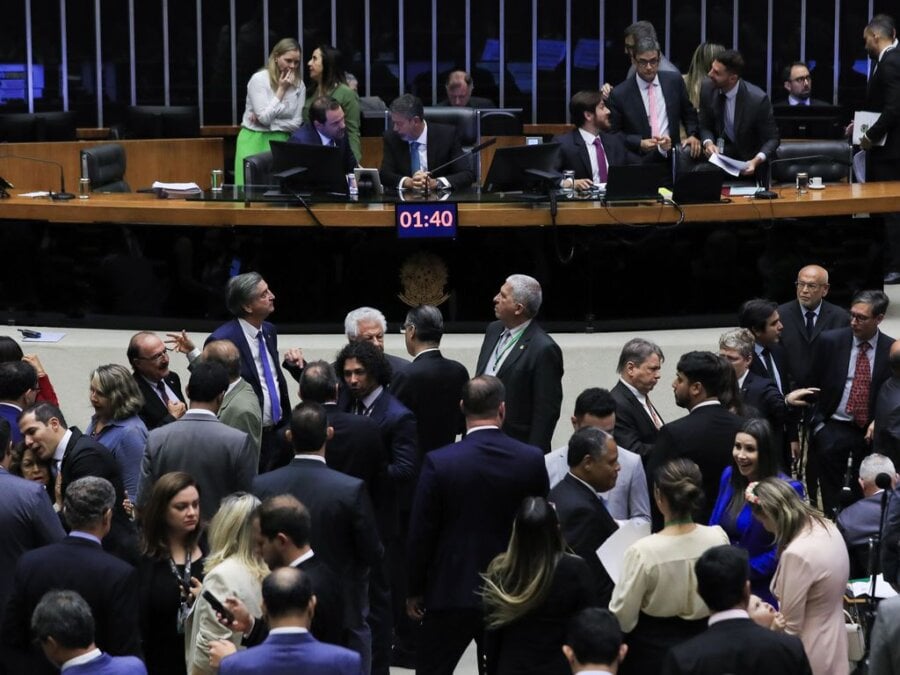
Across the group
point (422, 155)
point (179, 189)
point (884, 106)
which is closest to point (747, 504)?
point (422, 155)

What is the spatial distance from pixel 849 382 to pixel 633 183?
2501 mm

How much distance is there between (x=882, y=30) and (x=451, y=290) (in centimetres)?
427

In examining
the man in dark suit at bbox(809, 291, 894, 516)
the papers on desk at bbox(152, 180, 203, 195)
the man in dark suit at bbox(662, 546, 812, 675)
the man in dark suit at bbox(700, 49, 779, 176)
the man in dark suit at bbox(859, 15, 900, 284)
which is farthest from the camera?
the man in dark suit at bbox(859, 15, 900, 284)

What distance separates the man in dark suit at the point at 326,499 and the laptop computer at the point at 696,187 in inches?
206

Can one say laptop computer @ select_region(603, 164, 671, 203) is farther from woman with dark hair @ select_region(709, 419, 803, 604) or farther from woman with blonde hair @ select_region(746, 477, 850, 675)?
woman with blonde hair @ select_region(746, 477, 850, 675)

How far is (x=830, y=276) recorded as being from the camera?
11.7m

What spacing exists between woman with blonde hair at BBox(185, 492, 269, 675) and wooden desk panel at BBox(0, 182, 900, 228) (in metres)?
5.27

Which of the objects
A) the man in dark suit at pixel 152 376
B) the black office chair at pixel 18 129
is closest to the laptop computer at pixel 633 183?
the man in dark suit at pixel 152 376

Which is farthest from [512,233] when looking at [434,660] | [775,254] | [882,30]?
[434,660]

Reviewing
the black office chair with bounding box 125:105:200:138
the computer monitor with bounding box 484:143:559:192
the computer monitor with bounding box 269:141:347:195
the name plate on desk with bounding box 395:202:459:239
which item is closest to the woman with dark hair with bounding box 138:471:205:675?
the name plate on desk with bounding box 395:202:459:239

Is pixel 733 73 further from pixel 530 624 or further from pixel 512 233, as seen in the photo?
pixel 530 624

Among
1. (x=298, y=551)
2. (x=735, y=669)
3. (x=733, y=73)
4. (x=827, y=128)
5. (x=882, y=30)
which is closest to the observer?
(x=735, y=669)

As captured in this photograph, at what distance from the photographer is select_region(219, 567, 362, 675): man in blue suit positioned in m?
5.04

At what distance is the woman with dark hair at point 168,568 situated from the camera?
5.99m
